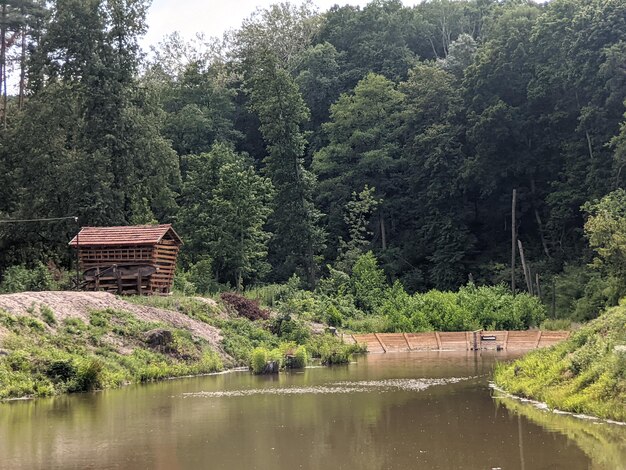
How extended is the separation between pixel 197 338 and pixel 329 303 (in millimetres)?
16370

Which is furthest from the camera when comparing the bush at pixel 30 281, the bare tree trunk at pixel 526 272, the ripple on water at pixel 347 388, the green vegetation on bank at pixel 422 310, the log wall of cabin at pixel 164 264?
the bare tree trunk at pixel 526 272

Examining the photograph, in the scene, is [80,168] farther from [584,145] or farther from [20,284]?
[584,145]

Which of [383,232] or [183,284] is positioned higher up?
[383,232]

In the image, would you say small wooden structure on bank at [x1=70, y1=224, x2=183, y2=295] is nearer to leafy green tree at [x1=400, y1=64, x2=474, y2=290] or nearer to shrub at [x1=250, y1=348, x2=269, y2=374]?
shrub at [x1=250, y1=348, x2=269, y2=374]

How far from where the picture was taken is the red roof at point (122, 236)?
1545 inches

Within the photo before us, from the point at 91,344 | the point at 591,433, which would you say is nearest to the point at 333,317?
the point at 91,344

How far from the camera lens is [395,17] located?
83812 mm

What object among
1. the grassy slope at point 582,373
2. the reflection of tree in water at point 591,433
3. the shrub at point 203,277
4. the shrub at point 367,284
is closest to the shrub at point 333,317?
the shrub at point 367,284

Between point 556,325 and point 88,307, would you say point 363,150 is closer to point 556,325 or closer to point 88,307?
point 556,325

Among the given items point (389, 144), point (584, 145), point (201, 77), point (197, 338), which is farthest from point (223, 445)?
point (201, 77)

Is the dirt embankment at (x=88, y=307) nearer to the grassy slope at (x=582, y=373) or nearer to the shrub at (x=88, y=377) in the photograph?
the shrub at (x=88, y=377)

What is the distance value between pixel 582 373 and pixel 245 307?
2392 centimetres

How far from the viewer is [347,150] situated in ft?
234

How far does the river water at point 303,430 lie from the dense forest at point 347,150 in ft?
77.8
